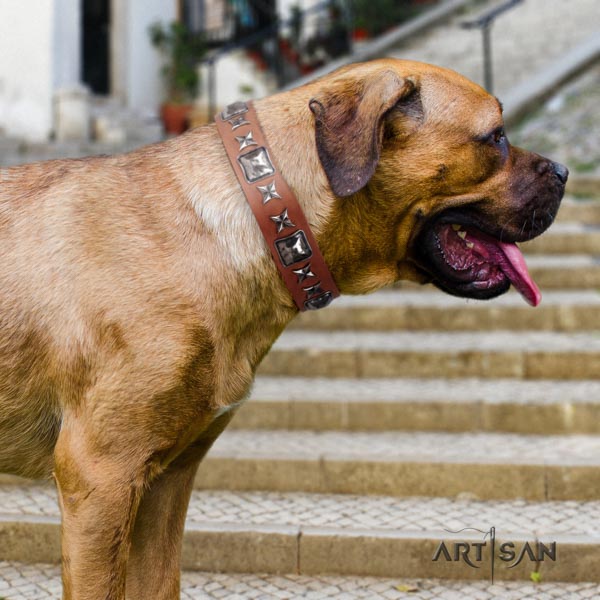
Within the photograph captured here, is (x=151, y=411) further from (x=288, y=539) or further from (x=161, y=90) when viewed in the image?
(x=161, y=90)

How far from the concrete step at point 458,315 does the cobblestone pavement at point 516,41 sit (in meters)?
8.24

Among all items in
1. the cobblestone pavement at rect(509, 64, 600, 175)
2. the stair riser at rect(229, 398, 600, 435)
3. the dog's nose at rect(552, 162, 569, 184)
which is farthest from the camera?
the cobblestone pavement at rect(509, 64, 600, 175)

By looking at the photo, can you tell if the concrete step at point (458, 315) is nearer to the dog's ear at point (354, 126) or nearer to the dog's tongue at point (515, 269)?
the dog's tongue at point (515, 269)

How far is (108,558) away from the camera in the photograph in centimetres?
220

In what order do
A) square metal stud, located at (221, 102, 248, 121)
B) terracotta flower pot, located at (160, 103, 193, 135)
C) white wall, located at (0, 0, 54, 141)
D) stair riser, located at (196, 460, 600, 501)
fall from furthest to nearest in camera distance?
terracotta flower pot, located at (160, 103, 193, 135)
white wall, located at (0, 0, 54, 141)
stair riser, located at (196, 460, 600, 501)
square metal stud, located at (221, 102, 248, 121)

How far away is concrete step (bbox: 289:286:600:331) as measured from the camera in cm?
632

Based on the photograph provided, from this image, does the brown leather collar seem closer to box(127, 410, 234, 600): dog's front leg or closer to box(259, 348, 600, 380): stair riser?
box(127, 410, 234, 600): dog's front leg

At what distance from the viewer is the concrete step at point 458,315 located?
6.32 metres

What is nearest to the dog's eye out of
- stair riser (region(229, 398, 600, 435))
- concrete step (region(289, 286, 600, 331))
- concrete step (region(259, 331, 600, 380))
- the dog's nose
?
the dog's nose

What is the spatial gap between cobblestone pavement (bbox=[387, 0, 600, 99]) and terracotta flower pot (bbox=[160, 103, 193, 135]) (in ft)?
12.5

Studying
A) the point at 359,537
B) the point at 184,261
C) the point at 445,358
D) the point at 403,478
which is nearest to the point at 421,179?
the point at 184,261

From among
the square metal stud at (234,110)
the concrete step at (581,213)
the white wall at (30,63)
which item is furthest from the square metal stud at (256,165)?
the white wall at (30,63)

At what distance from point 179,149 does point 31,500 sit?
98.6 inches

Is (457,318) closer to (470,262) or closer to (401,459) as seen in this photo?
(401,459)
